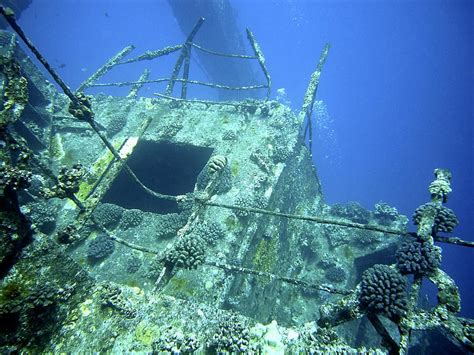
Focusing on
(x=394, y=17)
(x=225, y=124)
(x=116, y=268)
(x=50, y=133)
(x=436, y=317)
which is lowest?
(x=116, y=268)

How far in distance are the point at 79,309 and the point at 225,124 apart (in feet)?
18.1

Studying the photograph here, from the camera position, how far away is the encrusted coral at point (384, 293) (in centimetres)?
221

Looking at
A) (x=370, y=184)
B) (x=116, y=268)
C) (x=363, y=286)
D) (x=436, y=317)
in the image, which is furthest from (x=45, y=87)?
(x=370, y=184)

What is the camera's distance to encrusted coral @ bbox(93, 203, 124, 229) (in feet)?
18.3

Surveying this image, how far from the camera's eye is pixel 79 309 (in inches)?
90.8

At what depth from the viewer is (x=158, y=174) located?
9.39 meters

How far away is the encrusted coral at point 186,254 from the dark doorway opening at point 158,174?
461 centimetres

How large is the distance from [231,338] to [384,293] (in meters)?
1.38

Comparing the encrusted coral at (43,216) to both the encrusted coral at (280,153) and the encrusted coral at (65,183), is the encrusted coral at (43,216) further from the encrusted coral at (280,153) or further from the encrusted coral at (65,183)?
the encrusted coral at (280,153)

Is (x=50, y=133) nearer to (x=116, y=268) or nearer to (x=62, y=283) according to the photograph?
(x=116, y=268)

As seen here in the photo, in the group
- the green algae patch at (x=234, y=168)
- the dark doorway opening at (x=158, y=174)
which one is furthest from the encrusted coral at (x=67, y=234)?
the dark doorway opening at (x=158, y=174)

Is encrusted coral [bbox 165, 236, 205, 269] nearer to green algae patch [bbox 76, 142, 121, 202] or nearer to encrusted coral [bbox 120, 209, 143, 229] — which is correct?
encrusted coral [bbox 120, 209, 143, 229]

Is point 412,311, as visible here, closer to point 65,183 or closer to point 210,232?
point 210,232

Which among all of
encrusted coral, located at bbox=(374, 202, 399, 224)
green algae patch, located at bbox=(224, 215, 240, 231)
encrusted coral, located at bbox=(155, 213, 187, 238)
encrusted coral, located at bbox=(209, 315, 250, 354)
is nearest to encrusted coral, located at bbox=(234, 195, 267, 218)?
green algae patch, located at bbox=(224, 215, 240, 231)
